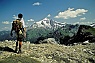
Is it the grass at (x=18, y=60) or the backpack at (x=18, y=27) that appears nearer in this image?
the grass at (x=18, y=60)

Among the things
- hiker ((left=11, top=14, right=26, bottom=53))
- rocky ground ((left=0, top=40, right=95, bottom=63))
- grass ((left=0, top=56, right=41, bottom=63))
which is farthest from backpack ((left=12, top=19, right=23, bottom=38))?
grass ((left=0, top=56, right=41, bottom=63))

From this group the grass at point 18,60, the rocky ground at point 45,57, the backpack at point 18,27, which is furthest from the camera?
the backpack at point 18,27

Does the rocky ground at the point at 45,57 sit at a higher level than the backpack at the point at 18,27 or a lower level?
lower

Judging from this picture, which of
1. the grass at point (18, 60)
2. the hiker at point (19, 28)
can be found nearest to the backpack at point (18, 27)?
the hiker at point (19, 28)

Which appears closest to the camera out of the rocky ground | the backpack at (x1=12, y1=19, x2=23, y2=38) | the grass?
the grass

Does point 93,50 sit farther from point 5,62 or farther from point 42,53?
point 5,62

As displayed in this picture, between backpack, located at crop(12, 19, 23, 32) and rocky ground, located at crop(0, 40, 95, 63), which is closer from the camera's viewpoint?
rocky ground, located at crop(0, 40, 95, 63)

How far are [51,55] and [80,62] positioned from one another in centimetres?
316

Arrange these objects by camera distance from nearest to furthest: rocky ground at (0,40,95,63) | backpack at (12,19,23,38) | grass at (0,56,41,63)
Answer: grass at (0,56,41,63)
rocky ground at (0,40,95,63)
backpack at (12,19,23,38)

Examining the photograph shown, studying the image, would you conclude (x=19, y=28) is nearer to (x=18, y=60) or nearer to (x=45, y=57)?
(x=18, y=60)

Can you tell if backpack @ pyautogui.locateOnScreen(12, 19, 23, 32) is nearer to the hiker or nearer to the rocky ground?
the hiker

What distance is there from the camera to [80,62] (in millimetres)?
20812

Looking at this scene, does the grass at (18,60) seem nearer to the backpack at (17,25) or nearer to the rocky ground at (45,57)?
the rocky ground at (45,57)

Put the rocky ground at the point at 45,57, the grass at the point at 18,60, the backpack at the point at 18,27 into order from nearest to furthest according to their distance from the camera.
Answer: the grass at the point at 18,60, the rocky ground at the point at 45,57, the backpack at the point at 18,27
